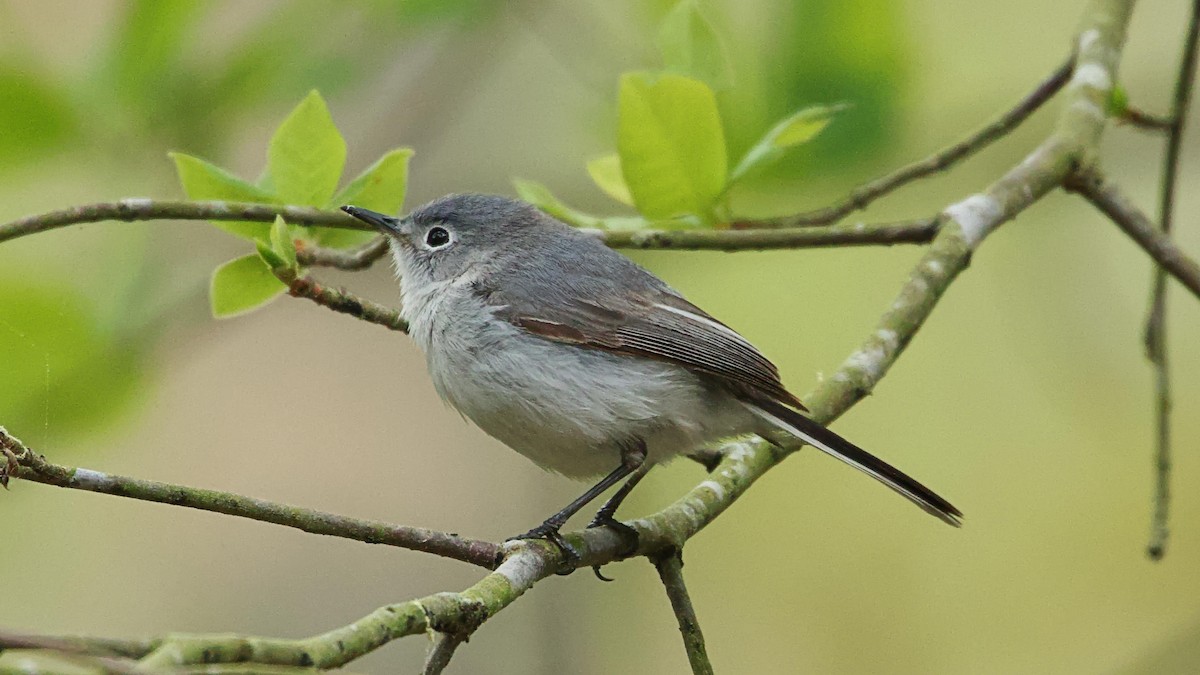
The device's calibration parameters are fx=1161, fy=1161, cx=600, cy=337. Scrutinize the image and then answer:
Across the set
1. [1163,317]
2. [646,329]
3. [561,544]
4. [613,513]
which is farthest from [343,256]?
[1163,317]

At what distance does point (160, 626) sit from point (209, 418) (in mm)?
857

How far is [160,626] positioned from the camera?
4426mm

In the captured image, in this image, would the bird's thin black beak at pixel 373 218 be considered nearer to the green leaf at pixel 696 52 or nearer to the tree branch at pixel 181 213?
the tree branch at pixel 181 213

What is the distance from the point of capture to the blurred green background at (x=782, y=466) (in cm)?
361

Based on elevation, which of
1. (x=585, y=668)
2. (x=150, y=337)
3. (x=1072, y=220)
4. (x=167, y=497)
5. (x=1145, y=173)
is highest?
(x=1145, y=173)

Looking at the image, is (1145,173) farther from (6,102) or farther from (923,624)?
(6,102)

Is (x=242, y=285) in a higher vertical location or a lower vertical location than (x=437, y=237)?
lower

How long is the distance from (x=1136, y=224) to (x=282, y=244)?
227cm

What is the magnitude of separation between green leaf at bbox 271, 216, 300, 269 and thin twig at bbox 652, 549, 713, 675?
0.93m

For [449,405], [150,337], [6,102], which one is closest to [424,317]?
[449,405]

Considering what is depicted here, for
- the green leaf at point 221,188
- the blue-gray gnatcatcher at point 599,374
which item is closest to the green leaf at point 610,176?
the blue-gray gnatcatcher at point 599,374

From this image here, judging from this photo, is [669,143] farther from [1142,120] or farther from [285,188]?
[1142,120]

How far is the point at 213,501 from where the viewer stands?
63.0 inches

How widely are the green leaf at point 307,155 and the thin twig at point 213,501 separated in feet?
2.96
